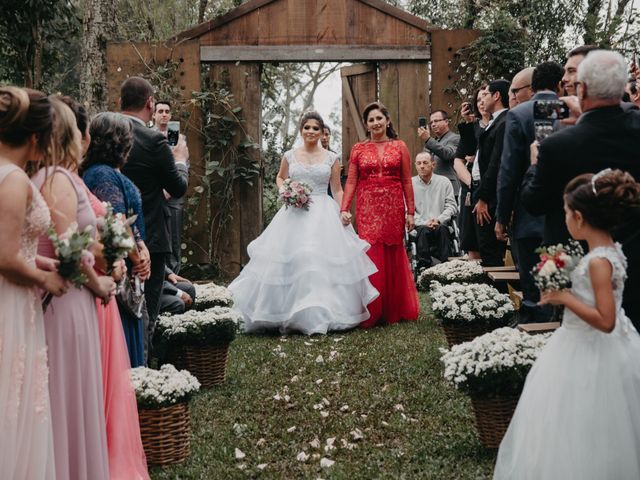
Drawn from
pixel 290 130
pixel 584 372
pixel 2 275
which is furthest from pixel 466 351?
pixel 290 130

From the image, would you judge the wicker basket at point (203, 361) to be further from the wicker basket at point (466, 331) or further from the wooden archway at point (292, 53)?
the wooden archway at point (292, 53)

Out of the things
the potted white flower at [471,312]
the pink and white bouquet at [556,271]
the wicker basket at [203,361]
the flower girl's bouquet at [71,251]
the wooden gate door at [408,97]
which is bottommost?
the wicker basket at [203,361]

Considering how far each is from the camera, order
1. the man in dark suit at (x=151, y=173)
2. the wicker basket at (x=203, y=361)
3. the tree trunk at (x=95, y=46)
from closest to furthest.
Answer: the man in dark suit at (x=151, y=173)
the wicker basket at (x=203, y=361)
the tree trunk at (x=95, y=46)

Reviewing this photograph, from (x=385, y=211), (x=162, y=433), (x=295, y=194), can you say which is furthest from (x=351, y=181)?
(x=162, y=433)

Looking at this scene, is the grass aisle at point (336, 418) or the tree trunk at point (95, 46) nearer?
the grass aisle at point (336, 418)

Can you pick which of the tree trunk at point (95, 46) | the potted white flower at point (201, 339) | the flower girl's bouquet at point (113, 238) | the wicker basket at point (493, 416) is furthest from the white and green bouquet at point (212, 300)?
the tree trunk at point (95, 46)

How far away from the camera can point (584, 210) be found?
3420 mm

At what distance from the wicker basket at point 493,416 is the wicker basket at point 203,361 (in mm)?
2223

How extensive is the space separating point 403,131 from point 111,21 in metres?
4.06

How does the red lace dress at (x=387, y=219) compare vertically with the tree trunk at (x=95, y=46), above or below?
below

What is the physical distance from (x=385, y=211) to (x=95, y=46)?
4559mm

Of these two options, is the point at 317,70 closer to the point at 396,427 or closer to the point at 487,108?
the point at 487,108

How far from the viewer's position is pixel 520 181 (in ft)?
18.3

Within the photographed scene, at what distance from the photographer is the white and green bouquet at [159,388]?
13.7ft
